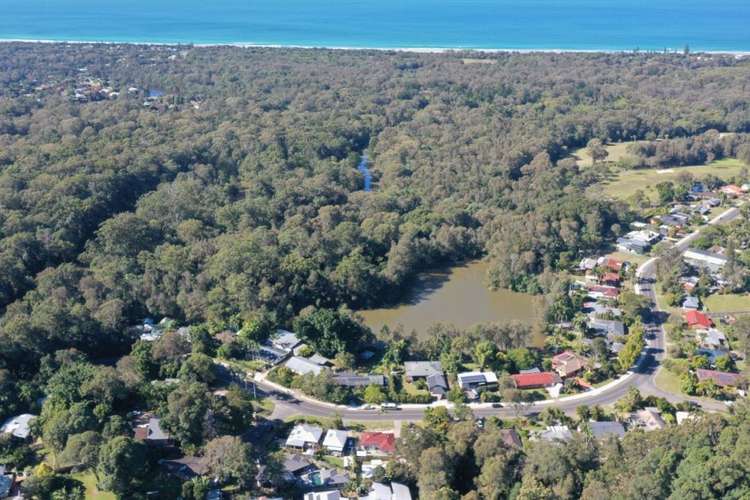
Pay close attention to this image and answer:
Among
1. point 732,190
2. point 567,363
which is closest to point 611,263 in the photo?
point 567,363

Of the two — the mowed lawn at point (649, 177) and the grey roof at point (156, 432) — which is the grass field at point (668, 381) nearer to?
the grey roof at point (156, 432)

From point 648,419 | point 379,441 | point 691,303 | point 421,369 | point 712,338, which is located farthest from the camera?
point 691,303

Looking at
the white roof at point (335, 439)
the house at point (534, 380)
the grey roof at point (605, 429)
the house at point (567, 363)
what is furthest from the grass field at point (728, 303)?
the white roof at point (335, 439)

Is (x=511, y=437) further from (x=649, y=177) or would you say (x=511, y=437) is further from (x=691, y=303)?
(x=649, y=177)

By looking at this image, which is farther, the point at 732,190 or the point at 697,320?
the point at 732,190

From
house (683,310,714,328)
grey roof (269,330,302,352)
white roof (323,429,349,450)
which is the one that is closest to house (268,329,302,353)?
grey roof (269,330,302,352)

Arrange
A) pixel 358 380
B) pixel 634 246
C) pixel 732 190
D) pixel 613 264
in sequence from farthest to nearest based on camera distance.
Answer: pixel 732 190
pixel 634 246
pixel 613 264
pixel 358 380

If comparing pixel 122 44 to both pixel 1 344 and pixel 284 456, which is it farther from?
pixel 284 456
